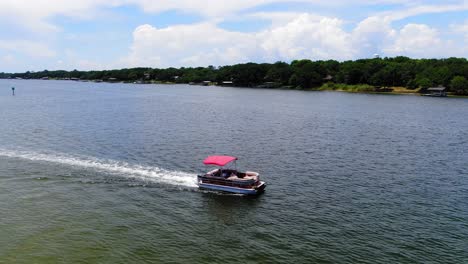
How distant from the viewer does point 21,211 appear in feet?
160

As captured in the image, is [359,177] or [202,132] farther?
[202,132]

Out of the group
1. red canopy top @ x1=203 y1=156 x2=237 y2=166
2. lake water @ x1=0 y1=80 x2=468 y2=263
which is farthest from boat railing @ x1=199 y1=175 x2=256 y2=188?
red canopy top @ x1=203 y1=156 x2=237 y2=166

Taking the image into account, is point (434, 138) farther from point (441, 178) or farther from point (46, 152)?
point (46, 152)

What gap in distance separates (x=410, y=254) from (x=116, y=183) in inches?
1603

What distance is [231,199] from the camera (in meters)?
56.0

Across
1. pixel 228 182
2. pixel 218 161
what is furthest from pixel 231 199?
pixel 218 161

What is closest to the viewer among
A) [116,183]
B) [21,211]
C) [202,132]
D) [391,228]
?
[391,228]

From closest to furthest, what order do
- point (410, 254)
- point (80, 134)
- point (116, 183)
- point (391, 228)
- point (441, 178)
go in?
point (410, 254)
point (391, 228)
point (116, 183)
point (441, 178)
point (80, 134)

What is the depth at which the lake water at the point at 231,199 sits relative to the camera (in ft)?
132

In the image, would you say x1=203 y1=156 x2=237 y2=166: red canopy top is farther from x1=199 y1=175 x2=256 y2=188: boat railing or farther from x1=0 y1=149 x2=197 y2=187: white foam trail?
x1=0 y1=149 x2=197 y2=187: white foam trail

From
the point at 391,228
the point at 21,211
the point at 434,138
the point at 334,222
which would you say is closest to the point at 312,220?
the point at 334,222

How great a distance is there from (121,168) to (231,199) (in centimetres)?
2206

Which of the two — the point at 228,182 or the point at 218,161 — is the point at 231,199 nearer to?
the point at 228,182

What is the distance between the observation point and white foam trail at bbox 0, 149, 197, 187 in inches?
2438
